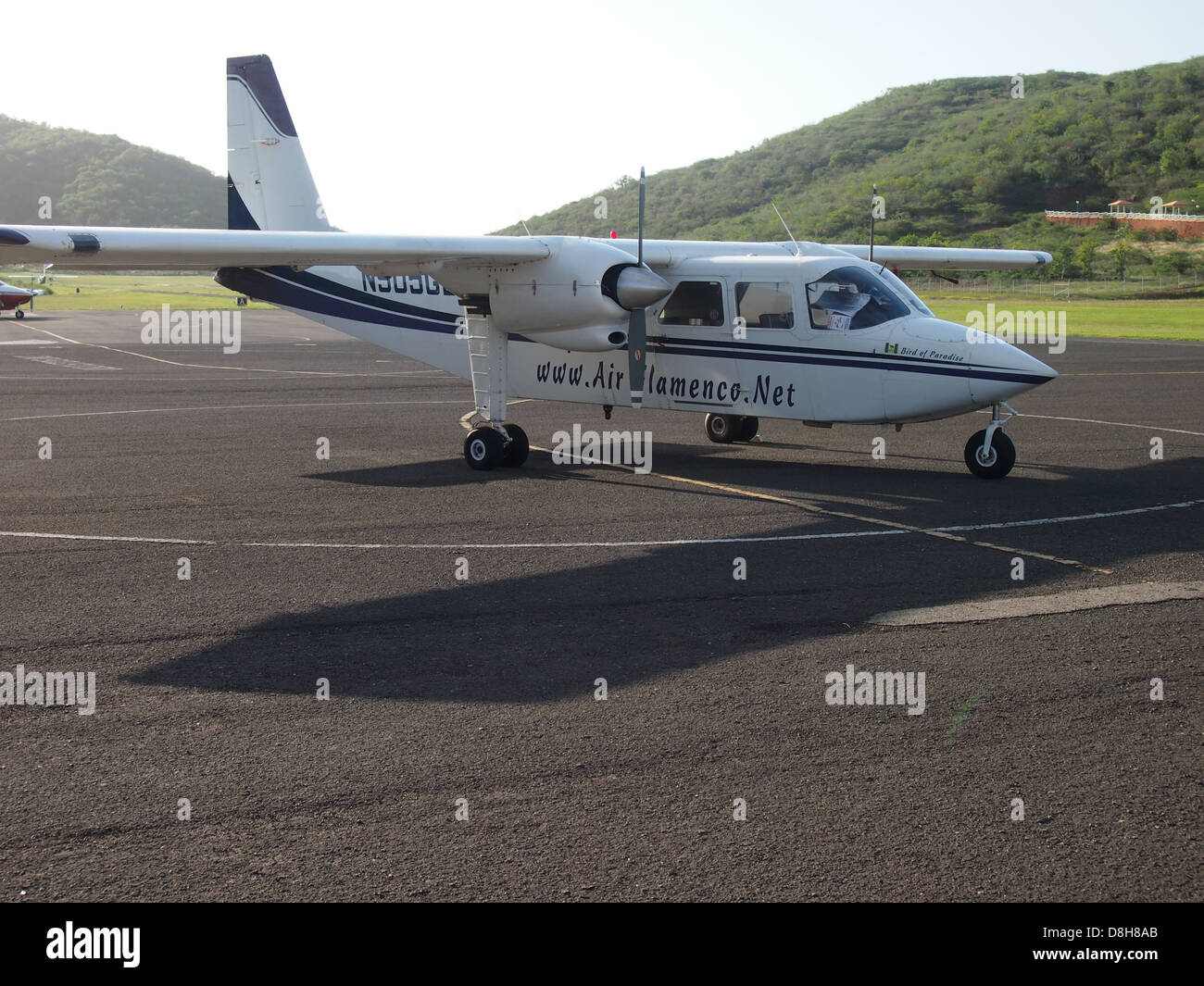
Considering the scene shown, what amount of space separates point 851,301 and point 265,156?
10586 millimetres

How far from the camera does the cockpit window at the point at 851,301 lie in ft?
A: 51.9

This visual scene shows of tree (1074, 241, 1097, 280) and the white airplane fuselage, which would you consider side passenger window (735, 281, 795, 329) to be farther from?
tree (1074, 241, 1097, 280)

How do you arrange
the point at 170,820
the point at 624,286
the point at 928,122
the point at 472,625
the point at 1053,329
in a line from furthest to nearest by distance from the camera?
the point at 928,122
the point at 1053,329
the point at 624,286
the point at 472,625
the point at 170,820

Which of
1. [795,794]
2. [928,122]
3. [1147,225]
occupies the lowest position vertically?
[795,794]

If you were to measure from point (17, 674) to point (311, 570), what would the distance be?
10.7ft

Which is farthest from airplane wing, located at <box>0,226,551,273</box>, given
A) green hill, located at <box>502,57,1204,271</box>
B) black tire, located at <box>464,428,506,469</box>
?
green hill, located at <box>502,57,1204,271</box>

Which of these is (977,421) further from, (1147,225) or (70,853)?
(1147,225)

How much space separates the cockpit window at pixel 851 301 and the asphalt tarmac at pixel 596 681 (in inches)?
82.7

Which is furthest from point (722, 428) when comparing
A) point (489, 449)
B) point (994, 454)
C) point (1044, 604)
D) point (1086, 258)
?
point (1086, 258)

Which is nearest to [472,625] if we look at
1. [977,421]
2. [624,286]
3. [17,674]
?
[17,674]

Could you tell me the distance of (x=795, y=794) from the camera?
6203mm

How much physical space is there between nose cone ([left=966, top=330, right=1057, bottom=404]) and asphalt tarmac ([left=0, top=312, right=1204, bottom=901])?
122 cm

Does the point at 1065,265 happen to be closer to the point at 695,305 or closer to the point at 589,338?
the point at 695,305

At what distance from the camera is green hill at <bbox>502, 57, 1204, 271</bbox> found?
11806cm
